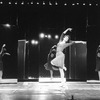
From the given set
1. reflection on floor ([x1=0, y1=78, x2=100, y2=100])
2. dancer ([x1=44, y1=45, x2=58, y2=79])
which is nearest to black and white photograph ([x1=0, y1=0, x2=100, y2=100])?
dancer ([x1=44, y1=45, x2=58, y2=79])

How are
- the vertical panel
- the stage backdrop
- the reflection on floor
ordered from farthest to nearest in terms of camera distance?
1. the stage backdrop
2. the vertical panel
3. the reflection on floor

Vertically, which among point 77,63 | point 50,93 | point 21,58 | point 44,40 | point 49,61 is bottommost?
point 50,93

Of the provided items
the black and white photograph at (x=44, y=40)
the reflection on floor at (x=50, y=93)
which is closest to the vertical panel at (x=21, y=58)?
the black and white photograph at (x=44, y=40)

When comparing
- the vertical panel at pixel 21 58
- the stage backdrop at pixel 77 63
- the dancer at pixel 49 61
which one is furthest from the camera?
the stage backdrop at pixel 77 63

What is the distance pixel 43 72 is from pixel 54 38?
1786 millimetres

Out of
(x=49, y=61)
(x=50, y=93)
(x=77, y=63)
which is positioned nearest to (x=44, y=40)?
(x=49, y=61)

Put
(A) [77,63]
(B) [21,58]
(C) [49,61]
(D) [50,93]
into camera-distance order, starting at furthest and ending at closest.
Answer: (A) [77,63] → (B) [21,58] → (C) [49,61] → (D) [50,93]

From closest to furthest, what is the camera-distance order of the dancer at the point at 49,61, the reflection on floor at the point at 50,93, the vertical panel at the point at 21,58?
the reflection on floor at the point at 50,93
the dancer at the point at 49,61
the vertical panel at the point at 21,58

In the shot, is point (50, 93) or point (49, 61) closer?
point (50, 93)

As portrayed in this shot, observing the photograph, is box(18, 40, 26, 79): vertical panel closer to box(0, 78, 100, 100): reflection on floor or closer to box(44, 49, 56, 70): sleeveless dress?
box(44, 49, 56, 70): sleeveless dress

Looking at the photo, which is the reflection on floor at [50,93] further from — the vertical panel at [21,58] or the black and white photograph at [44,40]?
the vertical panel at [21,58]

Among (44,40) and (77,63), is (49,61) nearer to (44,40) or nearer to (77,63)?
(44,40)

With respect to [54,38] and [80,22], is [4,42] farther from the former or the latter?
[80,22]

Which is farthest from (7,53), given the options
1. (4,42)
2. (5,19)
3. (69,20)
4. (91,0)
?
(91,0)
